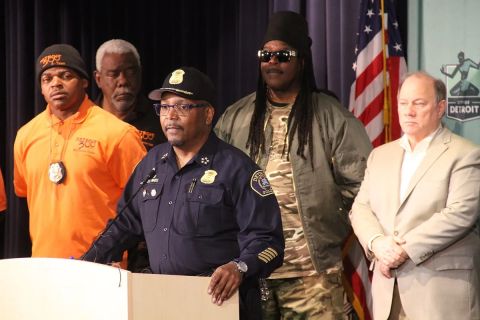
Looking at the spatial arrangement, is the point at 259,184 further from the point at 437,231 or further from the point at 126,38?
the point at 126,38

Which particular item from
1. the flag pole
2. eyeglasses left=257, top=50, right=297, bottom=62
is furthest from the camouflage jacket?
the flag pole

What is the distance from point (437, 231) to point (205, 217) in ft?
3.55

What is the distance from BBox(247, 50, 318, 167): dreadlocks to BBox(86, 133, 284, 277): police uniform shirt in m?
0.93

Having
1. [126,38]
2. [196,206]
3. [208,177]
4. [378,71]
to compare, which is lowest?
[196,206]

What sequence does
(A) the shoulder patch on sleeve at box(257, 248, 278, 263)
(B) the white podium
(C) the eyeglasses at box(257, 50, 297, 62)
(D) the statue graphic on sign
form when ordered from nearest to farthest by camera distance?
1. (B) the white podium
2. (A) the shoulder patch on sleeve at box(257, 248, 278, 263)
3. (C) the eyeglasses at box(257, 50, 297, 62)
4. (D) the statue graphic on sign

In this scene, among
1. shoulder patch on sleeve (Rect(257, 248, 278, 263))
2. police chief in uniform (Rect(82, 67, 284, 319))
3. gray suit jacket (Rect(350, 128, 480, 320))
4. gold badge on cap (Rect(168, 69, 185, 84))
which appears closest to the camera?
shoulder patch on sleeve (Rect(257, 248, 278, 263))

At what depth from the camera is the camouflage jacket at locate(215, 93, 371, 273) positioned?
481 centimetres

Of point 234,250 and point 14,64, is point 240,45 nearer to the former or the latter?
point 14,64

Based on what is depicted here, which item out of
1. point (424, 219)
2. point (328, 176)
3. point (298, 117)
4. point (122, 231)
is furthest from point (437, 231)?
point (122, 231)

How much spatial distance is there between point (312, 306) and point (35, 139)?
5.35ft

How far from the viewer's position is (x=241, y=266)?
3.56 meters

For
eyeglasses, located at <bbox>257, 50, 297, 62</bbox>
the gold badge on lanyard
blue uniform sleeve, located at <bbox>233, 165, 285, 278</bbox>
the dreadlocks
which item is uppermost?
eyeglasses, located at <bbox>257, 50, 297, 62</bbox>

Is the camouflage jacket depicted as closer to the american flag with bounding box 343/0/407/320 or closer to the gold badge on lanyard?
the american flag with bounding box 343/0/407/320

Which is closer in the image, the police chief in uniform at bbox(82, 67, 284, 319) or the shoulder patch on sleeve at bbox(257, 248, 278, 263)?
the shoulder patch on sleeve at bbox(257, 248, 278, 263)
